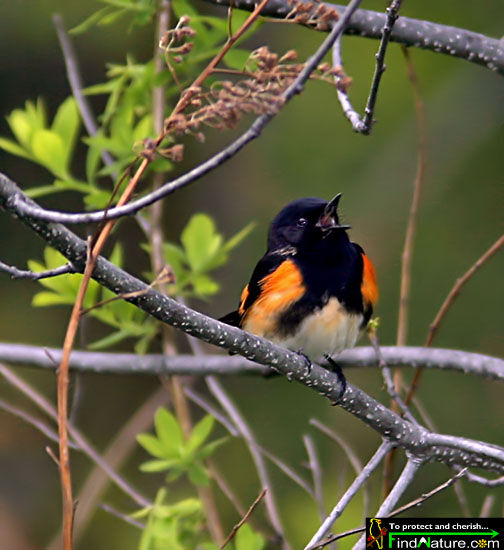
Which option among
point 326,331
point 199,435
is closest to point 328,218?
point 326,331

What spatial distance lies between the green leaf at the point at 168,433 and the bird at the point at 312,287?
51 centimetres

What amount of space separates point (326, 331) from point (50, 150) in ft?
3.62

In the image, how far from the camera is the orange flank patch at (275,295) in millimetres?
3068

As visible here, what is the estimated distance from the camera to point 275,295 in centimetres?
309

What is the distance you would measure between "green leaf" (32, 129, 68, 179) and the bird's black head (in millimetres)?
791

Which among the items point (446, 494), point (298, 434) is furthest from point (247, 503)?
point (446, 494)

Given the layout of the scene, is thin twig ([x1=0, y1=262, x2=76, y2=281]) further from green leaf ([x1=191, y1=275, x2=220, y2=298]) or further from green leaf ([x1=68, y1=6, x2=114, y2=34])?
green leaf ([x1=191, y1=275, x2=220, y2=298])

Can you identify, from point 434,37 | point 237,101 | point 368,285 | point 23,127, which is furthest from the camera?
point 368,285

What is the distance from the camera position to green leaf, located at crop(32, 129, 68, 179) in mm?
2943

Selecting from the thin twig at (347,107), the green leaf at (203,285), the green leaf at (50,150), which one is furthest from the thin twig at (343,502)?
the green leaf at (50,150)

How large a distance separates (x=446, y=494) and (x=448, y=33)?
292 cm

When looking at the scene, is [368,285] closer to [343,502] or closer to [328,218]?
[328,218]

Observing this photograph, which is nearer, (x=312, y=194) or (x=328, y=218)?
(x=328, y=218)

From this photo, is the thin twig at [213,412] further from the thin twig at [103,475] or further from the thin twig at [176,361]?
the thin twig at [103,475]
